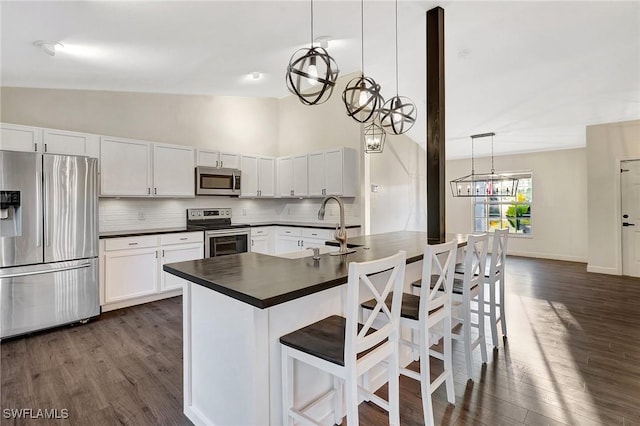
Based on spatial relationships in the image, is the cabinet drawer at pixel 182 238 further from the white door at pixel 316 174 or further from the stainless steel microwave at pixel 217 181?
the white door at pixel 316 174

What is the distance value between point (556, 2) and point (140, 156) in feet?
16.0

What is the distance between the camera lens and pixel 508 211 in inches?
315

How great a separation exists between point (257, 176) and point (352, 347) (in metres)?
4.63

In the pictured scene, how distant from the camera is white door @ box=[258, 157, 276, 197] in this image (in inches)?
224

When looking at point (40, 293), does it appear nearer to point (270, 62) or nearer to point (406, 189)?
point (270, 62)

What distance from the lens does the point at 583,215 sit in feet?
22.5

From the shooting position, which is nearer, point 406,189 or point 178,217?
point 178,217

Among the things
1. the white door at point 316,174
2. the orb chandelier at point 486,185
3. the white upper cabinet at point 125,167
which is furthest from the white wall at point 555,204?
the white upper cabinet at point 125,167

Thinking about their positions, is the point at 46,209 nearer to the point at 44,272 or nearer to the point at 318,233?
the point at 44,272

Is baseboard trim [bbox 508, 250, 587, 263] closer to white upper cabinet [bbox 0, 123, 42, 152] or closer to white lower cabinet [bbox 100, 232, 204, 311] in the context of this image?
white lower cabinet [bbox 100, 232, 204, 311]

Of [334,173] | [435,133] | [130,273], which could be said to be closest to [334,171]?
[334,173]

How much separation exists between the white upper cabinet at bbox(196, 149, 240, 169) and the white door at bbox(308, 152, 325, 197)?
1.23 m

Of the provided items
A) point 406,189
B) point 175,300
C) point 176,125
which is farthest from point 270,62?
point 406,189

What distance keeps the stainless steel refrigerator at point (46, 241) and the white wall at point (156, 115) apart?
94 centimetres
